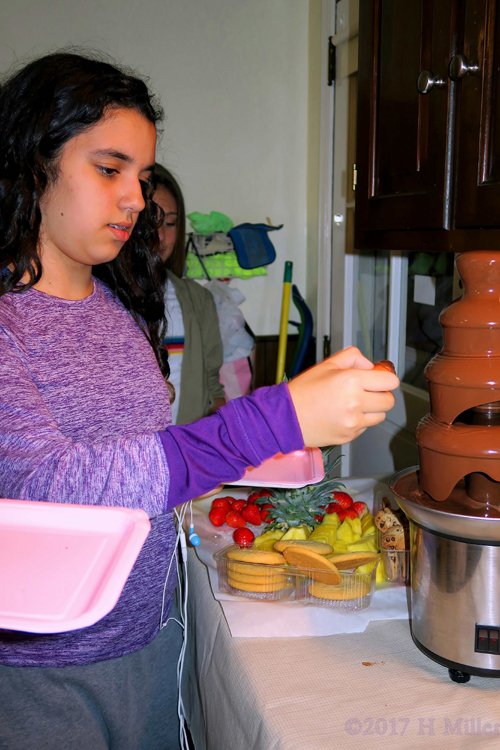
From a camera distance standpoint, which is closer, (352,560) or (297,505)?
(352,560)

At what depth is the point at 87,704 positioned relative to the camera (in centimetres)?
94

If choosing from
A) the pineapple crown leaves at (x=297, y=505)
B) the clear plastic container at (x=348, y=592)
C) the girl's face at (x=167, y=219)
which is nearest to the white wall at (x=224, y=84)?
the girl's face at (x=167, y=219)

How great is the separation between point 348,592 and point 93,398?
0.54 metres

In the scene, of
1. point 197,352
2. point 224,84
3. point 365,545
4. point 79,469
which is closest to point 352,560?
point 365,545

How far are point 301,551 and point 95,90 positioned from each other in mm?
811

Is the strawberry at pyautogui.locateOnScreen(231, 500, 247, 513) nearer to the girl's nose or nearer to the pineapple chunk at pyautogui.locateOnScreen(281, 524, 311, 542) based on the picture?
the pineapple chunk at pyautogui.locateOnScreen(281, 524, 311, 542)

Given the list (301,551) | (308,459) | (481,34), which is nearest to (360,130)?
(481,34)

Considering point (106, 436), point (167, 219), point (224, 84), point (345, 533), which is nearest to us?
point (106, 436)

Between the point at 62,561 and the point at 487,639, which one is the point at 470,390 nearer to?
the point at 487,639

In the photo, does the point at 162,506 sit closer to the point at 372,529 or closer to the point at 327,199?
the point at 372,529

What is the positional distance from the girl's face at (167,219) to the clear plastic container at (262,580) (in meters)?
1.33

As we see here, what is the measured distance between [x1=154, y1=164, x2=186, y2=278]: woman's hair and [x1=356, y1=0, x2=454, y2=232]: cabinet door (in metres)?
0.88

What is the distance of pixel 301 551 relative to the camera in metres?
1.07

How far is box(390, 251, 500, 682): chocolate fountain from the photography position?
0.83m
